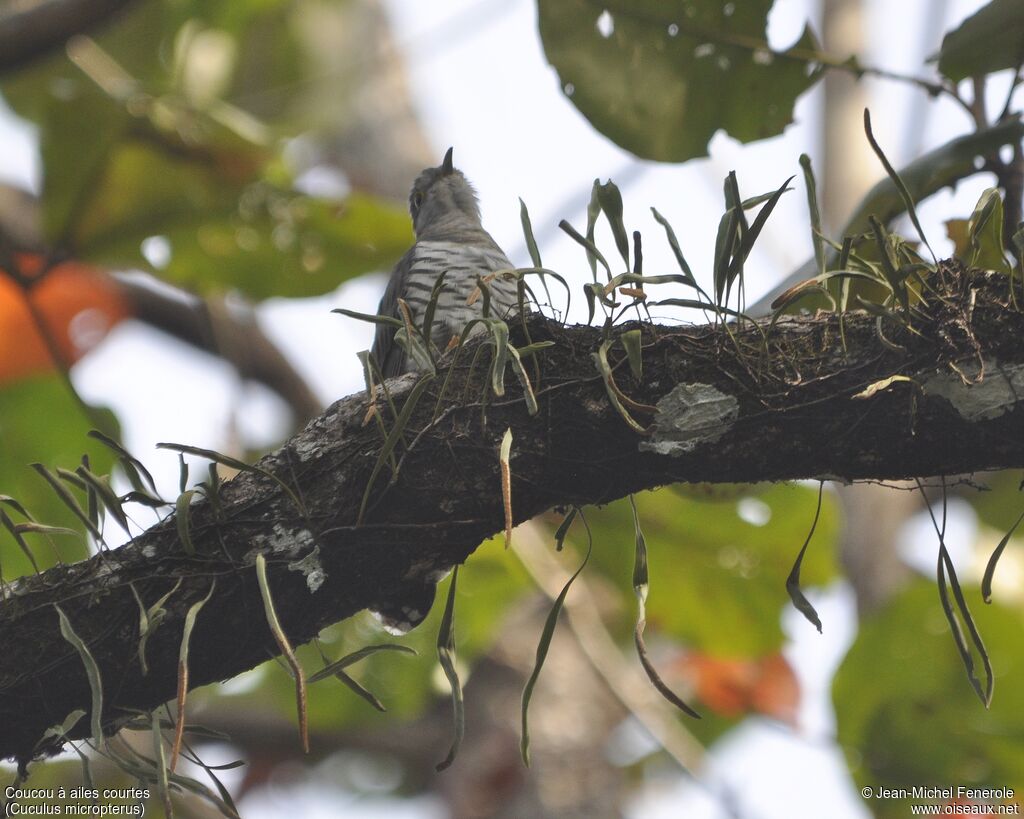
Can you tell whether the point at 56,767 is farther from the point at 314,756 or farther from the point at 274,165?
the point at 274,165

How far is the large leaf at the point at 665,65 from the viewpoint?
2773mm

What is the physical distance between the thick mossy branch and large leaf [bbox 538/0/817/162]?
1262mm

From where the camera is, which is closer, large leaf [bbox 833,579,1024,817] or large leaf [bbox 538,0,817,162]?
large leaf [bbox 538,0,817,162]

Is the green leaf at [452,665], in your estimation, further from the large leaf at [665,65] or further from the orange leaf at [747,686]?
the orange leaf at [747,686]

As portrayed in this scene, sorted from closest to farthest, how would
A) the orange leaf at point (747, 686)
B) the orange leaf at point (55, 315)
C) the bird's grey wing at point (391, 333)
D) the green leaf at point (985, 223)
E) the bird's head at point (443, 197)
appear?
the green leaf at point (985, 223) < the bird's grey wing at point (391, 333) < the orange leaf at point (55, 315) < the bird's head at point (443, 197) < the orange leaf at point (747, 686)

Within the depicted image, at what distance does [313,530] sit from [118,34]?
4.74 meters

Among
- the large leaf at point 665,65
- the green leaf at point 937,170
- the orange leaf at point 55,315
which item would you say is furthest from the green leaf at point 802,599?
the orange leaf at point 55,315

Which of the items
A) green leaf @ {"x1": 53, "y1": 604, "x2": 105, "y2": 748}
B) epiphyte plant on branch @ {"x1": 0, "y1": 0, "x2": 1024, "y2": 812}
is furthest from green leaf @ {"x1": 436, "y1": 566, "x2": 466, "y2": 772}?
green leaf @ {"x1": 53, "y1": 604, "x2": 105, "y2": 748}

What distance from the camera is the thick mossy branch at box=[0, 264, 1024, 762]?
1538mm

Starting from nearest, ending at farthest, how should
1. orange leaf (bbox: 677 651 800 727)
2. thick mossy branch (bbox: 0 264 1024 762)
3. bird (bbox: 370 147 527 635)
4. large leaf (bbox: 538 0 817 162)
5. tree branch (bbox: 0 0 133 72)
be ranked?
1. thick mossy branch (bbox: 0 264 1024 762)
2. large leaf (bbox: 538 0 817 162)
3. bird (bbox: 370 147 527 635)
4. tree branch (bbox: 0 0 133 72)
5. orange leaf (bbox: 677 651 800 727)

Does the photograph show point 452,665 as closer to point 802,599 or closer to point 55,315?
point 802,599

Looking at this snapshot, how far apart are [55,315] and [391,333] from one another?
1868mm

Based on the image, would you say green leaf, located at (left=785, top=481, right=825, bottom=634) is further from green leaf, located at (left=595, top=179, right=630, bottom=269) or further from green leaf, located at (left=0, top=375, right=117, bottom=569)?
green leaf, located at (left=0, top=375, right=117, bottom=569)

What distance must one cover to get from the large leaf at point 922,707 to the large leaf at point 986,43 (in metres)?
2.13
